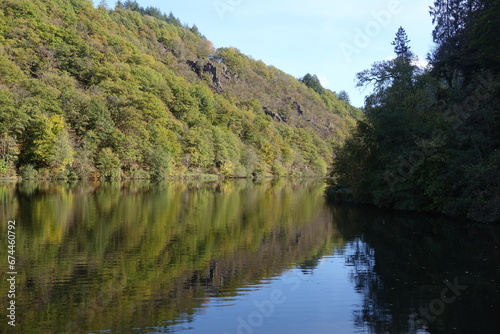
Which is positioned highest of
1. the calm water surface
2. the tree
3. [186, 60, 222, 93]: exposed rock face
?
[186, 60, 222, 93]: exposed rock face

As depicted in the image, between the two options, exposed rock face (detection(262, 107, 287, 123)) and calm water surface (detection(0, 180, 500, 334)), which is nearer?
calm water surface (detection(0, 180, 500, 334))

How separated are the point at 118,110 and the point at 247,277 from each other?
76.4 meters

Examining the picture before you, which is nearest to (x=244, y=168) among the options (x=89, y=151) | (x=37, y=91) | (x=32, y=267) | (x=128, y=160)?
(x=128, y=160)

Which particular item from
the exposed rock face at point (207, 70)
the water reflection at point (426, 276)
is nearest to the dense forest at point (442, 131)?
the water reflection at point (426, 276)

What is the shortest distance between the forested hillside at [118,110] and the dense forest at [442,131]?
46.8 m

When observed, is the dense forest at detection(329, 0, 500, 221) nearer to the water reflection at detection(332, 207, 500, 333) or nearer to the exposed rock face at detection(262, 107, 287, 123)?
the water reflection at detection(332, 207, 500, 333)

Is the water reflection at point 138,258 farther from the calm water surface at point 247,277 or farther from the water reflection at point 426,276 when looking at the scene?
the water reflection at point 426,276

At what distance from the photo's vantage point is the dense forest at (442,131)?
26.3 metres

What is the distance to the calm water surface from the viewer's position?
958cm

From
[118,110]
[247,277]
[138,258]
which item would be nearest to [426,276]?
[247,277]

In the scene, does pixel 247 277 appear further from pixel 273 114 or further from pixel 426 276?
pixel 273 114

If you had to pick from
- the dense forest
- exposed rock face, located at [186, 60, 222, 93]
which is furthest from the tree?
exposed rock face, located at [186, 60, 222, 93]

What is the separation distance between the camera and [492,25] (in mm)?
27000

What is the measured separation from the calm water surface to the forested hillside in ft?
150
